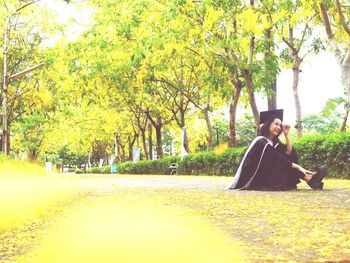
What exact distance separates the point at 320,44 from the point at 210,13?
732 centimetres

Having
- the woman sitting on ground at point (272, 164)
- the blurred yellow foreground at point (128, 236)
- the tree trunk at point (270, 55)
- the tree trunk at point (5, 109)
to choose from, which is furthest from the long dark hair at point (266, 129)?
the tree trunk at point (5, 109)

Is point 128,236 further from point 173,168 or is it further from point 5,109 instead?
point 173,168

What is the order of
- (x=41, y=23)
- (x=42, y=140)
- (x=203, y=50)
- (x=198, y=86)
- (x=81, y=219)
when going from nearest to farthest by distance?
(x=81, y=219) < (x=203, y=50) < (x=41, y=23) < (x=198, y=86) < (x=42, y=140)

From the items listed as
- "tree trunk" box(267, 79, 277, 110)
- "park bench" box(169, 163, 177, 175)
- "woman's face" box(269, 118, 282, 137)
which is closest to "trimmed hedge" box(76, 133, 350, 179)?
"park bench" box(169, 163, 177, 175)

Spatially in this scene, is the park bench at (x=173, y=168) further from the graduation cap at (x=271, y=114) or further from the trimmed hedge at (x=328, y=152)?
the graduation cap at (x=271, y=114)

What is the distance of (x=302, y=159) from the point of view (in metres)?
18.1

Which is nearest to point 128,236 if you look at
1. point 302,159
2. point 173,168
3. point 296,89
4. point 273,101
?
point 302,159

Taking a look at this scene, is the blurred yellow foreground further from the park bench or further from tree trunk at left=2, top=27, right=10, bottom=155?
the park bench

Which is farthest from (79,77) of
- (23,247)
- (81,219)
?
(23,247)

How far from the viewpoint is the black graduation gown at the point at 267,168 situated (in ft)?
35.8

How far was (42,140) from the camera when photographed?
55.4m

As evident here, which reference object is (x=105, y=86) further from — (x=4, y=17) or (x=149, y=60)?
(x=4, y=17)

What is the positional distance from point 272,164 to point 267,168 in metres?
0.16

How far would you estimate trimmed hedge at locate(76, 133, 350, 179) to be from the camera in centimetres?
1636
